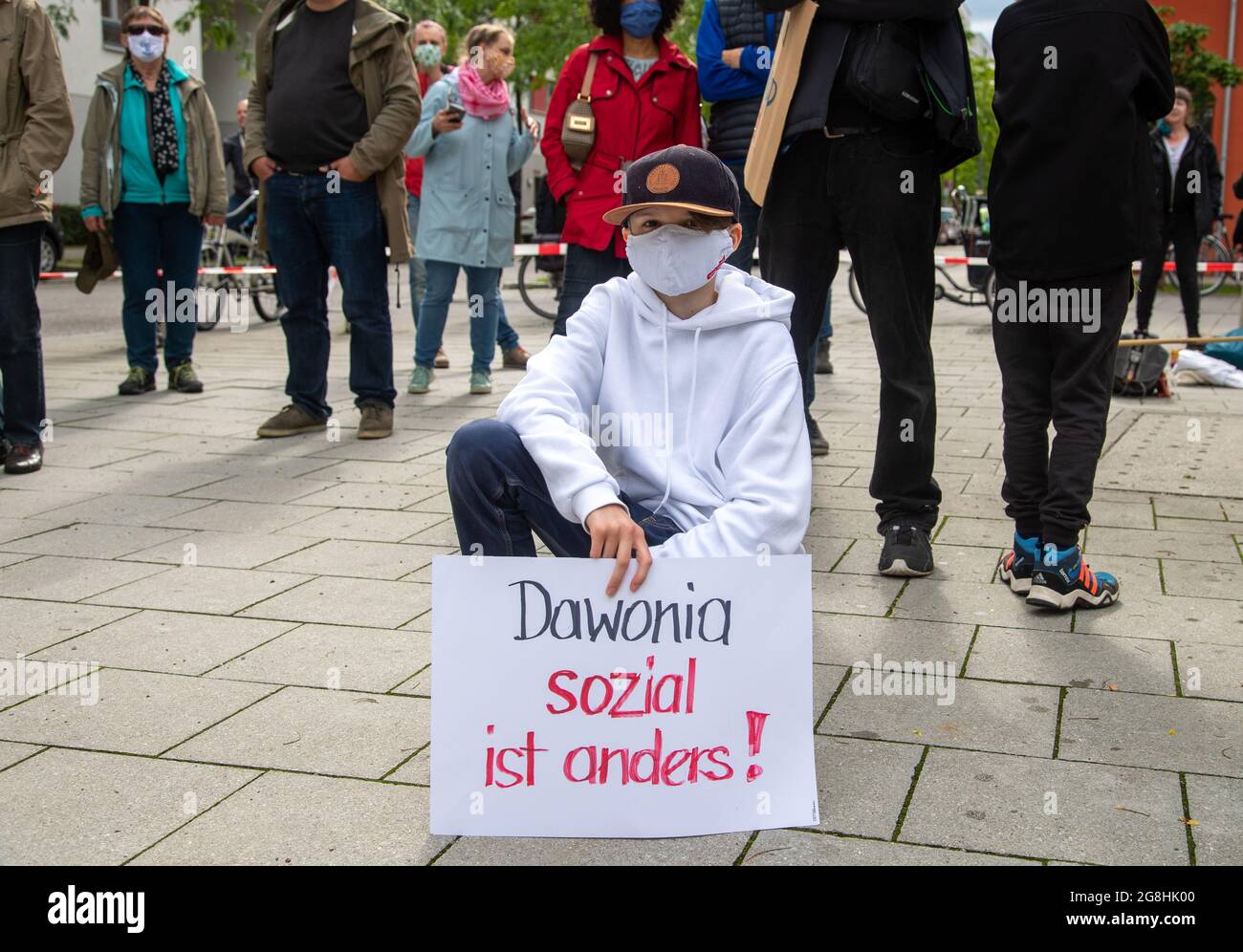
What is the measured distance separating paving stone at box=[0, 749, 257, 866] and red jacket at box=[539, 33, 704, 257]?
10.7 feet

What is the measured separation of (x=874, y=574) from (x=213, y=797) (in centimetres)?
238

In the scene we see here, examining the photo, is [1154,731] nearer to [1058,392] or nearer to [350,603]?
[1058,392]

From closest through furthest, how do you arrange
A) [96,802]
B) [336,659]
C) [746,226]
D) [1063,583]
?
1. [96,802]
2. [336,659]
3. [1063,583]
4. [746,226]

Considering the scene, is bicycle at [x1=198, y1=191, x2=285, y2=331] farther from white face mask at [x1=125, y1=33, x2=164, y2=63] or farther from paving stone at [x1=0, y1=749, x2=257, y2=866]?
paving stone at [x1=0, y1=749, x2=257, y2=866]

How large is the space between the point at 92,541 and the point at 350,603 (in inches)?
53.1

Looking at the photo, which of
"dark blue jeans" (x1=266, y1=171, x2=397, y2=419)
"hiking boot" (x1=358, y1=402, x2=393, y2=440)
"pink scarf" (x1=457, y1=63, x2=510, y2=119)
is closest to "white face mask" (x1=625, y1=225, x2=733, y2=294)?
"dark blue jeans" (x1=266, y1=171, x2=397, y2=419)

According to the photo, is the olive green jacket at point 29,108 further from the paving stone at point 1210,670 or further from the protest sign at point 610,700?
the paving stone at point 1210,670

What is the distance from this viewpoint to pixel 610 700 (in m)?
2.70

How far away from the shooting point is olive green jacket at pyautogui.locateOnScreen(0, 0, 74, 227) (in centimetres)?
596

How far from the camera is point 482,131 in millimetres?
8344

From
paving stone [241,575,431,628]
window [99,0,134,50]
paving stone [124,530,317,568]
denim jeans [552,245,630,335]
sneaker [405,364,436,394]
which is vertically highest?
window [99,0,134,50]

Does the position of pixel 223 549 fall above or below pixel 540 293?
below

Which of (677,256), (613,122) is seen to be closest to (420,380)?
(613,122)
